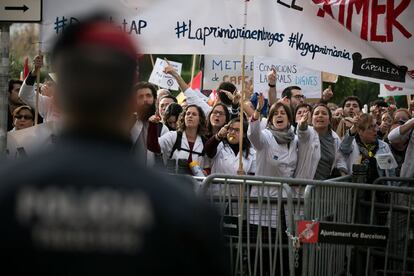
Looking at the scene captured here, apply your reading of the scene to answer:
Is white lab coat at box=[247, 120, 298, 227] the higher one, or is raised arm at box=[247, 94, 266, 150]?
raised arm at box=[247, 94, 266, 150]

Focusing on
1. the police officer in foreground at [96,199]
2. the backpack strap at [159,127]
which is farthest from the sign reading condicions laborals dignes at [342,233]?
the police officer in foreground at [96,199]

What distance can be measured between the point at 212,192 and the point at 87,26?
5.27 metres

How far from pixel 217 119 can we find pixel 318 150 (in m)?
1.45

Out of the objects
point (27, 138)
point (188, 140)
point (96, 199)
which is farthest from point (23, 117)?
point (96, 199)

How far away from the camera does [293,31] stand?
839 cm

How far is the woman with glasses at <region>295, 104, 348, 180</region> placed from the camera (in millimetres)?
8938

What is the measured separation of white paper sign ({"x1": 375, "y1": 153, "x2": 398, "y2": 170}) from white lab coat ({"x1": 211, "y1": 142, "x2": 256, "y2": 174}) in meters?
1.40

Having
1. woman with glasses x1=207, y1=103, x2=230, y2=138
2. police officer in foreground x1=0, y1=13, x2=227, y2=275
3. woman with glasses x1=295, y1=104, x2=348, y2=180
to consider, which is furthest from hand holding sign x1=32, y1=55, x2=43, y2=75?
police officer in foreground x1=0, y1=13, x2=227, y2=275

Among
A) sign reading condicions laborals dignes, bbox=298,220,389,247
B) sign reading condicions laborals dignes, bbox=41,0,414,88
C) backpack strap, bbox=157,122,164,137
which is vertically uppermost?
sign reading condicions laborals dignes, bbox=41,0,414,88

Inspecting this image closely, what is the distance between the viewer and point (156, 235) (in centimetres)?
231

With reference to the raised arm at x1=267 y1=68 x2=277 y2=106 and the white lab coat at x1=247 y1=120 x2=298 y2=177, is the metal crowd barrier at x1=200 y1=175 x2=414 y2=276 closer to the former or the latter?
the white lab coat at x1=247 y1=120 x2=298 y2=177

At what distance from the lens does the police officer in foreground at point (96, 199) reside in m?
2.29

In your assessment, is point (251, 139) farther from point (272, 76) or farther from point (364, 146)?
point (364, 146)

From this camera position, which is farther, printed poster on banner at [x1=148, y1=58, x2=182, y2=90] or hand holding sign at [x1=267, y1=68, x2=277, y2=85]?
printed poster on banner at [x1=148, y1=58, x2=182, y2=90]
